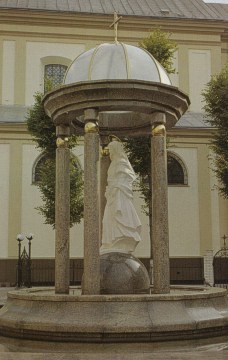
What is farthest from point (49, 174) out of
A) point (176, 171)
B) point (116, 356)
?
point (116, 356)

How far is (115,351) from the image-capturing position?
774cm

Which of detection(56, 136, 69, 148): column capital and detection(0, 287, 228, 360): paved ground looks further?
detection(56, 136, 69, 148): column capital

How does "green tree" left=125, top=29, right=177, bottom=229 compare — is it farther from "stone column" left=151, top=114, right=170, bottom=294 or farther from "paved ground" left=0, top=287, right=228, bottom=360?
"paved ground" left=0, top=287, right=228, bottom=360

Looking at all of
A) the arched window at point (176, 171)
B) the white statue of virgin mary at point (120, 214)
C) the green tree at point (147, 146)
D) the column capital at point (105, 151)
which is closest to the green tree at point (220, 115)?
the green tree at point (147, 146)

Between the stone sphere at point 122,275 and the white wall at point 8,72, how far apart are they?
20.2 meters

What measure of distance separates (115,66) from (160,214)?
2.99 meters

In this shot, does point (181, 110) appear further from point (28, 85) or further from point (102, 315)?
point (28, 85)

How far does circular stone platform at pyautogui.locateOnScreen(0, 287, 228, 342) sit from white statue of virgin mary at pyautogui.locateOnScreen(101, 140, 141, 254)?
7.40ft

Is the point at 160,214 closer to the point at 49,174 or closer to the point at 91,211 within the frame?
the point at 91,211

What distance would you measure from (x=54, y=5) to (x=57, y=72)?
163 inches

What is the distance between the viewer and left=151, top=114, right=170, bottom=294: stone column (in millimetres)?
9805

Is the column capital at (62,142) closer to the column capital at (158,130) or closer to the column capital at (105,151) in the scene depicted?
the column capital at (105,151)

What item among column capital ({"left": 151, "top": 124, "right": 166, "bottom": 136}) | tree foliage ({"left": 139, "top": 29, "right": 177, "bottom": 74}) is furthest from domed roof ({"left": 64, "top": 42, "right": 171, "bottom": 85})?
tree foliage ({"left": 139, "top": 29, "right": 177, "bottom": 74})

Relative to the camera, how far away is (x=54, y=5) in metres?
31.5
